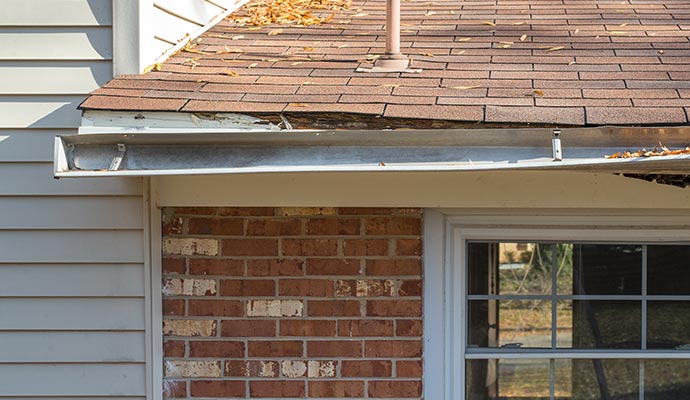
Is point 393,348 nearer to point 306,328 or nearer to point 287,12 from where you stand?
point 306,328

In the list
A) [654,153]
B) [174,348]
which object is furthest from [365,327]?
[654,153]

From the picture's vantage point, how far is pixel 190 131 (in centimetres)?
313

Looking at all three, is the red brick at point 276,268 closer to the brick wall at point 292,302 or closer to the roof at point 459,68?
the brick wall at point 292,302

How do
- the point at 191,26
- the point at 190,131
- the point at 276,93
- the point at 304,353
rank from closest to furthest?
the point at 190,131, the point at 276,93, the point at 304,353, the point at 191,26

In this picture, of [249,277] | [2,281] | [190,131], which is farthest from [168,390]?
[190,131]

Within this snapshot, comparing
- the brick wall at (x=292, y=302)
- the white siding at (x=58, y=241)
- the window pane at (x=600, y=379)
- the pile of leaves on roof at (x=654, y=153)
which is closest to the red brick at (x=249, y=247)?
the brick wall at (x=292, y=302)

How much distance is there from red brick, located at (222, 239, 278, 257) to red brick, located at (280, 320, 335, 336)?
309mm

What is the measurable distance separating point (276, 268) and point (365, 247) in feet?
1.28

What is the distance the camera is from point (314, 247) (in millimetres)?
3826

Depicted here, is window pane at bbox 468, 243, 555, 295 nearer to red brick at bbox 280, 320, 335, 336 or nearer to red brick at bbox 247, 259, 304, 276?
red brick at bbox 280, 320, 335, 336

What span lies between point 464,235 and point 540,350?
616 mm

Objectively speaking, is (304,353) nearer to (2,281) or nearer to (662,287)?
(2,281)

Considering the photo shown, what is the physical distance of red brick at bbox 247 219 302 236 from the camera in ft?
12.6

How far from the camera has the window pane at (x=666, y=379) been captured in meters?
3.96
